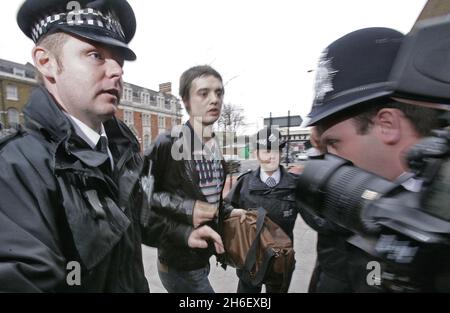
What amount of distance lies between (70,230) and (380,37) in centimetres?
101

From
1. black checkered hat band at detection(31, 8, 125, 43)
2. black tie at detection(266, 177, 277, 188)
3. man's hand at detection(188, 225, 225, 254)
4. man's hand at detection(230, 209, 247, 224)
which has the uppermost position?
black checkered hat band at detection(31, 8, 125, 43)

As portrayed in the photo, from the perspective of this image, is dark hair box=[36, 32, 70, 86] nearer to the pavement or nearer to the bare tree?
the bare tree

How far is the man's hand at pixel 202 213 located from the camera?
3.16ft

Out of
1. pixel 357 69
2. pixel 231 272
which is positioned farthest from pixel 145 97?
pixel 231 272

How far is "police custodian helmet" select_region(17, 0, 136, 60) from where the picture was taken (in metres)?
0.67

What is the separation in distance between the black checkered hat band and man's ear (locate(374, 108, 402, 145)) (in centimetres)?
81

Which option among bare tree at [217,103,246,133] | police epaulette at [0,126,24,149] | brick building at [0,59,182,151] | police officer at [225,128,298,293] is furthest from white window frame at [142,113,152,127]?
police officer at [225,128,298,293]

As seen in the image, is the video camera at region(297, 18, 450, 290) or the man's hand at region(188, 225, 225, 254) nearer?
the video camera at region(297, 18, 450, 290)

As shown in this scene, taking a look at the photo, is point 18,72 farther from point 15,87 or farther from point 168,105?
point 168,105

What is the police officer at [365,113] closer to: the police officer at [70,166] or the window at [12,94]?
the police officer at [70,166]

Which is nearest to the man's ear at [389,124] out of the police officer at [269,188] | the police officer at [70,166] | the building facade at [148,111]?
the police officer at [269,188]

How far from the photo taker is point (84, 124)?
0.72m

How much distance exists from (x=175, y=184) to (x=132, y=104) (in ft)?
1.08
